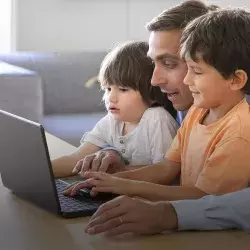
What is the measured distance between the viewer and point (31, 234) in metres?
1.21

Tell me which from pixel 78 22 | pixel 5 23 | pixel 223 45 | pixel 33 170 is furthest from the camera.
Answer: pixel 78 22

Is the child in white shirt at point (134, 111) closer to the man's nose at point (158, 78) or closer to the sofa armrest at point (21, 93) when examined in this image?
the man's nose at point (158, 78)

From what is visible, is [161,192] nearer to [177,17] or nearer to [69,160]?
[69,160]

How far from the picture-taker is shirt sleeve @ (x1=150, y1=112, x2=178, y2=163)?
5.96 ft

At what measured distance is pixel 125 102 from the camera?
187 centimetres

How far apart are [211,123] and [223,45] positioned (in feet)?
0.56

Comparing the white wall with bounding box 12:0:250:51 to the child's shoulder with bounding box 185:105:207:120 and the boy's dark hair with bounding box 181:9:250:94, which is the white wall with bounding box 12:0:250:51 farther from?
the boy's dark hair with bounding box 181:9:250:94

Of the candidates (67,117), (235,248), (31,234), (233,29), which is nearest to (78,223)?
(31,234)

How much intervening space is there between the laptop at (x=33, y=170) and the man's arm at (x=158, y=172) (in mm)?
209

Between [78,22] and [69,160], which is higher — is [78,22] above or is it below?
below

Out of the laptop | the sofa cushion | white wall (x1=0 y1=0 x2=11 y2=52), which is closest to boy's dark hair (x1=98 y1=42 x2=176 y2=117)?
the laptop

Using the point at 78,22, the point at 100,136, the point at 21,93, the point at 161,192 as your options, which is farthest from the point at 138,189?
the point at 78,22

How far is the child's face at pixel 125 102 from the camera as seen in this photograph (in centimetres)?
188

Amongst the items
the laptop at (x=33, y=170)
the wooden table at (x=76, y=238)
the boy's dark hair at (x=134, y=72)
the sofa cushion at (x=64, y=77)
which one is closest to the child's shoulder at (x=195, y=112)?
the boy's dark hair at (x=134, y=72)
